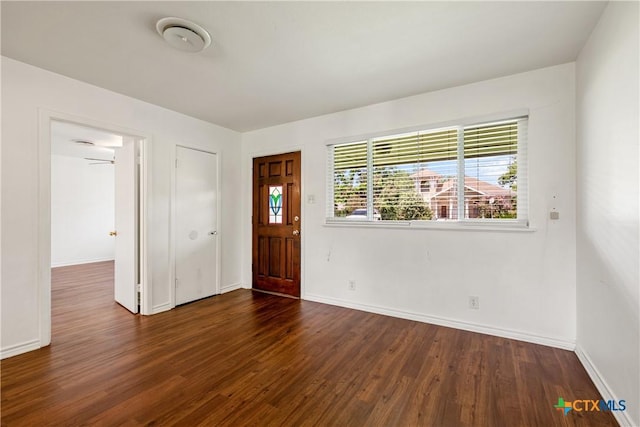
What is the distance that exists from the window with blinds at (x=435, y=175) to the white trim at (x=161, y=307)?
2358 mm

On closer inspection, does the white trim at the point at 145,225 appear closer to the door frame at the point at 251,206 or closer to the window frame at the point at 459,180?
the door frame at the point at 251,206

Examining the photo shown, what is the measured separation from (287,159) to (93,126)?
7.38 feet

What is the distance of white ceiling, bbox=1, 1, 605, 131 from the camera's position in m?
1.86

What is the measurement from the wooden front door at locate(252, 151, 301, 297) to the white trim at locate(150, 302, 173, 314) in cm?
129

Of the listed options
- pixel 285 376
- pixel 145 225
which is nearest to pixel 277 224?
pixel 145 225

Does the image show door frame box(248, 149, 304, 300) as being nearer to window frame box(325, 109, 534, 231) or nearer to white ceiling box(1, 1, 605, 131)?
window frame box(325, 109, 534, 231)

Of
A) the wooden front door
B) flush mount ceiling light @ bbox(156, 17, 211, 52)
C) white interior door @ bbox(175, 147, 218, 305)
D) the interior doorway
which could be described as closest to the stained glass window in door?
the wooden front door

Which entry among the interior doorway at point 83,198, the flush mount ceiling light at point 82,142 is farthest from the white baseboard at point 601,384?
the flush mount ceiling light at point 82,142

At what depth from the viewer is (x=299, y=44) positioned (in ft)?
7.31

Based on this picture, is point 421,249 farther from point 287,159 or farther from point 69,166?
point 69,166

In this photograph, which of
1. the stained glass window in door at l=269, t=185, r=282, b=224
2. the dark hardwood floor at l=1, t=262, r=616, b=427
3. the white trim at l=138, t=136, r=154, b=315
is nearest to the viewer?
the dark hardwood floor at l=1, t=262, r=616, b=427

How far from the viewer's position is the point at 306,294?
13.3 ft

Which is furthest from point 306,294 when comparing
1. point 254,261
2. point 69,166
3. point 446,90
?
point 69,166

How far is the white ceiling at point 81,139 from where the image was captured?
4.43m
